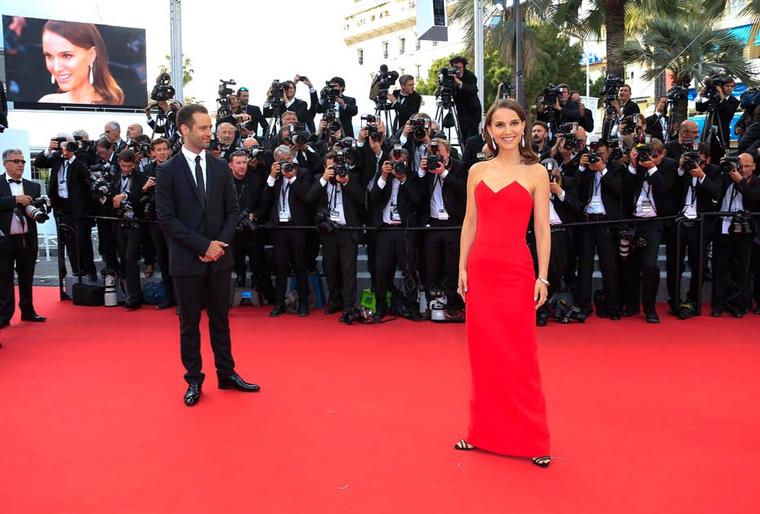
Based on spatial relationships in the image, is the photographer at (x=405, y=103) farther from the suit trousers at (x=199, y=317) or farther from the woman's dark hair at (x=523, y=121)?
the woman's dark hair at (x=523, y=121)

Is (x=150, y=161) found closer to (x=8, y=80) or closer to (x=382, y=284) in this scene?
(x=382, y=284)

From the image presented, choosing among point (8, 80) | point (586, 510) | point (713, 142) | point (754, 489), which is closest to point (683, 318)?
point (713, 142)

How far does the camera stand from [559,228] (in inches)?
286

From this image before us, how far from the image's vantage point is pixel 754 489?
3316 millimetres

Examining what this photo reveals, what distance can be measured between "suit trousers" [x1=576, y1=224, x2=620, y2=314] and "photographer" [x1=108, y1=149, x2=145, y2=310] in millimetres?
4659

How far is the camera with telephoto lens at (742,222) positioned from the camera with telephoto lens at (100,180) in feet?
21.1

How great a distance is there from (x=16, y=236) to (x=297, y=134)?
288cm

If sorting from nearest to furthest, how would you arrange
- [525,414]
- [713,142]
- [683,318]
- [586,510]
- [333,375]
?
[586,510] < [525,414] < [333,375] < [683,318] < [713,142]

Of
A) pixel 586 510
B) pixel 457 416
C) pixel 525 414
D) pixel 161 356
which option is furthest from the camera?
pixel 161 356

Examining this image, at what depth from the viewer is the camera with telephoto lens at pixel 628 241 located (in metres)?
7.23

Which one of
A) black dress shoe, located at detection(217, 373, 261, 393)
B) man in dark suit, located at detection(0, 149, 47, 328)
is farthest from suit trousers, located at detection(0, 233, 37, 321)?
black dress shoe, located at detection(217, 373, 261, 393)

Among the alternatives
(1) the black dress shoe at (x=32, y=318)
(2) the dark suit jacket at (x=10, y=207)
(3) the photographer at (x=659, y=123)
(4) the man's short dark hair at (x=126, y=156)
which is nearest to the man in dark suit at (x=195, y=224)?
(2) the dark suit jacket at (x=10, y=207)

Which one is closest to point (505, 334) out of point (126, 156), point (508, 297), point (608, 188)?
point (508, 297)

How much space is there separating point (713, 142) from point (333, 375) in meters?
5.72
